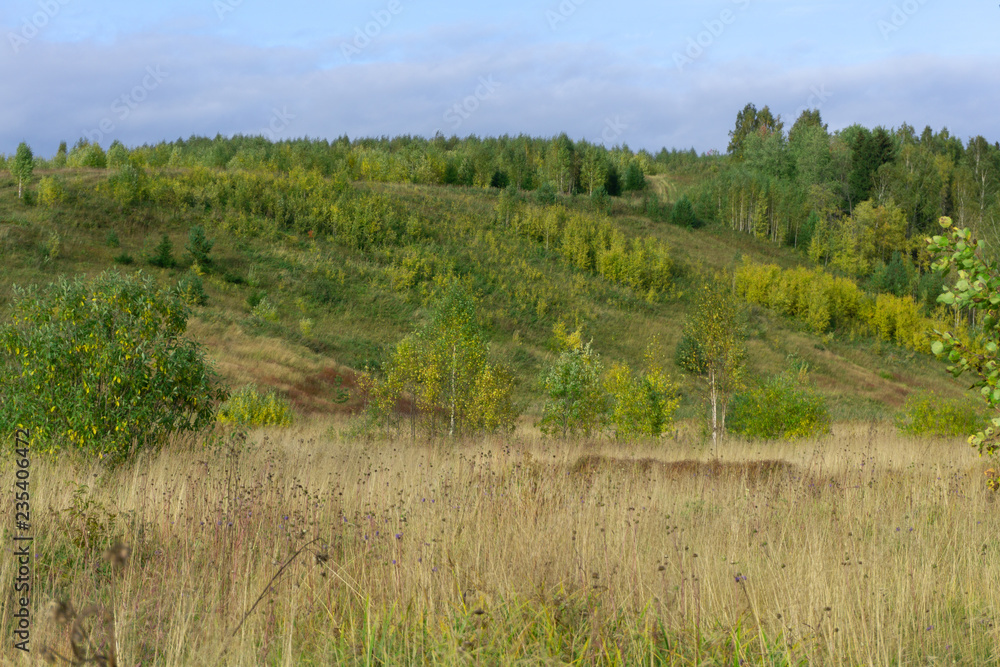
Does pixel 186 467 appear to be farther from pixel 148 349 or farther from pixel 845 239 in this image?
pixel 845 239

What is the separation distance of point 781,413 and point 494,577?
56.0 feet

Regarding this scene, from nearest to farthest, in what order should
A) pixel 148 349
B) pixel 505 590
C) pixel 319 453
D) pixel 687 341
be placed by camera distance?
pixel 505 590, pixel 148 349, pixel 319 453, pixel 687 341

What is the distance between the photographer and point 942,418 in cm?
1802

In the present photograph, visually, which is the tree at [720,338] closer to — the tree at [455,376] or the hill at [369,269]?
the tree at [455,376]

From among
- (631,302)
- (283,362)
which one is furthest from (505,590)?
(631,302)

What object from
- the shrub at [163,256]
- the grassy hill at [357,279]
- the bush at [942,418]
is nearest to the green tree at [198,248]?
the grassy hill at [357,279]

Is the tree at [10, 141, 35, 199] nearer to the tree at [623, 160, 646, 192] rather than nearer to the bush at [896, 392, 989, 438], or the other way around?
the bush at [896, 392, 989, 438]

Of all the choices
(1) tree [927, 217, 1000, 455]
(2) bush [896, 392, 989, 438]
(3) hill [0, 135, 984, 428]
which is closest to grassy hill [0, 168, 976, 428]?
(3) hill [0, 135, 984, 428]

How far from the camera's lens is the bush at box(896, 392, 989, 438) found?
1772 cm

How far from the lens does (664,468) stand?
9648mm

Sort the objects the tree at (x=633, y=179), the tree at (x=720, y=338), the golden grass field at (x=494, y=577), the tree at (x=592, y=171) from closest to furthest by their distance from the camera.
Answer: the golden grass field at (x=494, y=577) → the tree at (x=720, y=338) → the tree at (x=592, y=171) → the tree at (x=633, y=179)

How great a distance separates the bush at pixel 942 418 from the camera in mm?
17719

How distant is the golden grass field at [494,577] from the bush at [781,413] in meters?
12.8

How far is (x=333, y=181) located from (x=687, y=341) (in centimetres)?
3379
